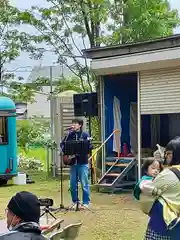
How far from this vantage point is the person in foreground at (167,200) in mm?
4324

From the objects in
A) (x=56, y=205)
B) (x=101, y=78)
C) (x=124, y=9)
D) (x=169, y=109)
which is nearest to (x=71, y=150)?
(x=56, y=205)

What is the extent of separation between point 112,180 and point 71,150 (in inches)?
141

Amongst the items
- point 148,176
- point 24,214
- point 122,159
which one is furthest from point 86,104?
point 24,214

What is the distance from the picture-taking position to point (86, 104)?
14.9m

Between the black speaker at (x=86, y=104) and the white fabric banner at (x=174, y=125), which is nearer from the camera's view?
the black speaker at (x=86, y=104)

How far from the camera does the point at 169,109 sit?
1266 cm

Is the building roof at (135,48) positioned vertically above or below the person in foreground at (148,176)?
above

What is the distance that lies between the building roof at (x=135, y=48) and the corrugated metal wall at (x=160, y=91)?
58 centimetres

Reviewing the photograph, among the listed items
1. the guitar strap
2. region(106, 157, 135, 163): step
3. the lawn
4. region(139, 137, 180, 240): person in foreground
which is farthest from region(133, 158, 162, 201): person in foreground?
region(106, 157, 135, 163): step

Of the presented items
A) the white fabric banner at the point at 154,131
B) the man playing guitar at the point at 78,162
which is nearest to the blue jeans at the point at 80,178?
the man playing guitar at the point at 78,162

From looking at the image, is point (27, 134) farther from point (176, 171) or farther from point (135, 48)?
point (176, 171)

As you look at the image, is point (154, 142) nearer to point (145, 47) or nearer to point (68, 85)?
point (145, 47)

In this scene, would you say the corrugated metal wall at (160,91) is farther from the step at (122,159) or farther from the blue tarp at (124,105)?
the step at (122,159)

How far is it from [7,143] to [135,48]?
4.62m
